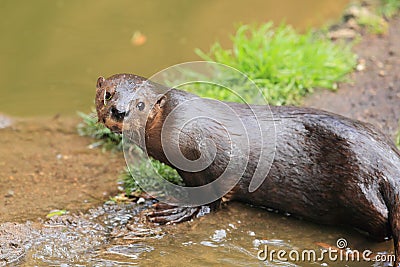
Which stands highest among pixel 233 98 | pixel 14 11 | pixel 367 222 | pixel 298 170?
pixel 14 11

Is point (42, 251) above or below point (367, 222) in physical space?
below

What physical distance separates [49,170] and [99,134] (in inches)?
27.5

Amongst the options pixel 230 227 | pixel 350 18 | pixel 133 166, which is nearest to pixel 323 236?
pixel 230 227

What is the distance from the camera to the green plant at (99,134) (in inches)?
204

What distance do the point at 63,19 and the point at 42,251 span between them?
172 inches

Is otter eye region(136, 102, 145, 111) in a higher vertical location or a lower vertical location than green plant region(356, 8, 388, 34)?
lower

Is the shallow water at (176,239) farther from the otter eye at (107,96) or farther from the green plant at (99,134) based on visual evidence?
the green plant at (99,134)

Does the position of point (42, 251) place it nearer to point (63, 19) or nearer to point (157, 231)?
point (157, 231)

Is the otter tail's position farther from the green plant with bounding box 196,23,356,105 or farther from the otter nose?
the green plant with bounding box 196,23,356,105

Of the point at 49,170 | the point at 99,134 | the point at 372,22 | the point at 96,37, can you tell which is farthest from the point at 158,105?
the point at 372,22

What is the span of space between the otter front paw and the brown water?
2.01 meters

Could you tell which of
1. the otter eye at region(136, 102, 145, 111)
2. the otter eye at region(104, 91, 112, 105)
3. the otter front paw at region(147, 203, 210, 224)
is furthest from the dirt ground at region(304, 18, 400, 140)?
the otter eye at region(104, 91, 112, 105)

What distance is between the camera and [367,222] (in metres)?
3.76

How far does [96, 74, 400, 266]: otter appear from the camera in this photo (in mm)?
3701
